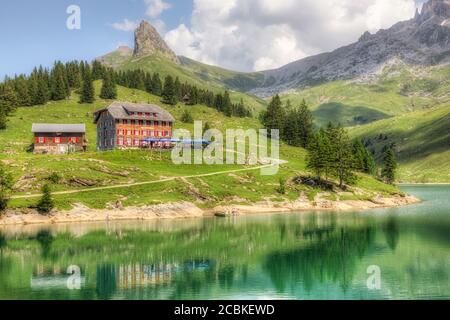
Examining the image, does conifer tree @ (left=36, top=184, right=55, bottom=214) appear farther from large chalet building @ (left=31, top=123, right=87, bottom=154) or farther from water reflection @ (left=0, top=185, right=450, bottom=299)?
large chalet building @ (left=31, top=123, right=87, bottom=154)

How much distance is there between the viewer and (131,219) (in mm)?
106625

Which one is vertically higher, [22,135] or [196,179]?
[22,135]

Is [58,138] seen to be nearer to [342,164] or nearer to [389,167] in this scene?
[342,164]

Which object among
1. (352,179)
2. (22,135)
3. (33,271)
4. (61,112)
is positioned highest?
(61,112)

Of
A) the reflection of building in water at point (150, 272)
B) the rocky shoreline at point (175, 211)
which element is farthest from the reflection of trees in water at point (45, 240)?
the reflection of building in water at point (150, 272)

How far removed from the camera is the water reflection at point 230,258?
51.4m

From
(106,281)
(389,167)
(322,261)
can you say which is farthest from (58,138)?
(389,167)

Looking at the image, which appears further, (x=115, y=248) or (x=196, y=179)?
(x=196, y=179)

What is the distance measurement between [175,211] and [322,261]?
51.7m

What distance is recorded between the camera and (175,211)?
4419 inches

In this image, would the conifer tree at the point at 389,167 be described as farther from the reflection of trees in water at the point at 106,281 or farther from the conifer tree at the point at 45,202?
the reflection of trees in water at the point at 106,281

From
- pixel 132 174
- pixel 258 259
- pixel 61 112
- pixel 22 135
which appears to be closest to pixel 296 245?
pixel 258 259
